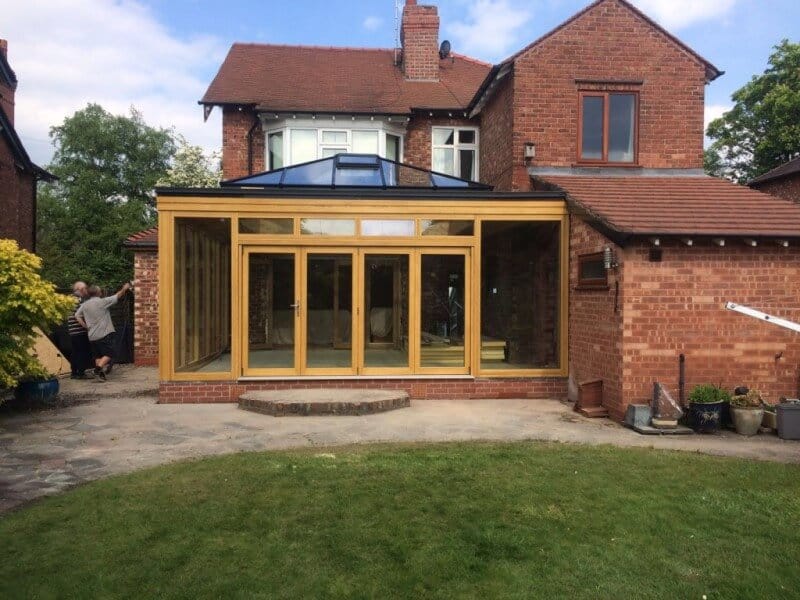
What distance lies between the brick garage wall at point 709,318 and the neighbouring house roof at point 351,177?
4.32 m

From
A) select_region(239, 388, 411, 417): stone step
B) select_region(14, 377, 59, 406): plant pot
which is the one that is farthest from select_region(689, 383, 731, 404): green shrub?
select_region(14, 377, 59, 406): plant pot

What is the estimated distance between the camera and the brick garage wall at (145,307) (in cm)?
1374

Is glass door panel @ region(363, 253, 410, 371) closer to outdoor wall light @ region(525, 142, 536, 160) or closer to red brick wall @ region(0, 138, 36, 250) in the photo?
outdoor wall light @ region(525, 142, 536, 160)

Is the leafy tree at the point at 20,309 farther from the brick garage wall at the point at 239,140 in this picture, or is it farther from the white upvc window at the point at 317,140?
the brick garage wall at the point at 239,140

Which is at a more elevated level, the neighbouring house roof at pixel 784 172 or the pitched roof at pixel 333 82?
the pitched roof at pixel 333 82

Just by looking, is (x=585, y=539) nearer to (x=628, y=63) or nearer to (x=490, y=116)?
(x=628, y=63)

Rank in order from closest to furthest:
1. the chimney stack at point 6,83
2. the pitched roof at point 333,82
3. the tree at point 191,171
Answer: the pitched roof at point 333,82
the chimney stack at point 6,83
the tree at point 191,171

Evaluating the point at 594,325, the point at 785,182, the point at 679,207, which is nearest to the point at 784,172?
the point at 785,182

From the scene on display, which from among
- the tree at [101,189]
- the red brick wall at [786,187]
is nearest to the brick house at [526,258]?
the red brick wall at [786,187]

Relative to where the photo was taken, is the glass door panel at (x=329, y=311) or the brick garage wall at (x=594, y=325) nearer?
the brick garage wall at (x=594, y=325)

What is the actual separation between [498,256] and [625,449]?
4195mm

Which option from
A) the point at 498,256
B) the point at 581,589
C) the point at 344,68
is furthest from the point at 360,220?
the point at 344,68

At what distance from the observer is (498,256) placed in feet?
32.2

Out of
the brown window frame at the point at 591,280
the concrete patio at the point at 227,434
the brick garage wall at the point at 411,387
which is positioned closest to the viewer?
the concrete patio at the point at 227,434
